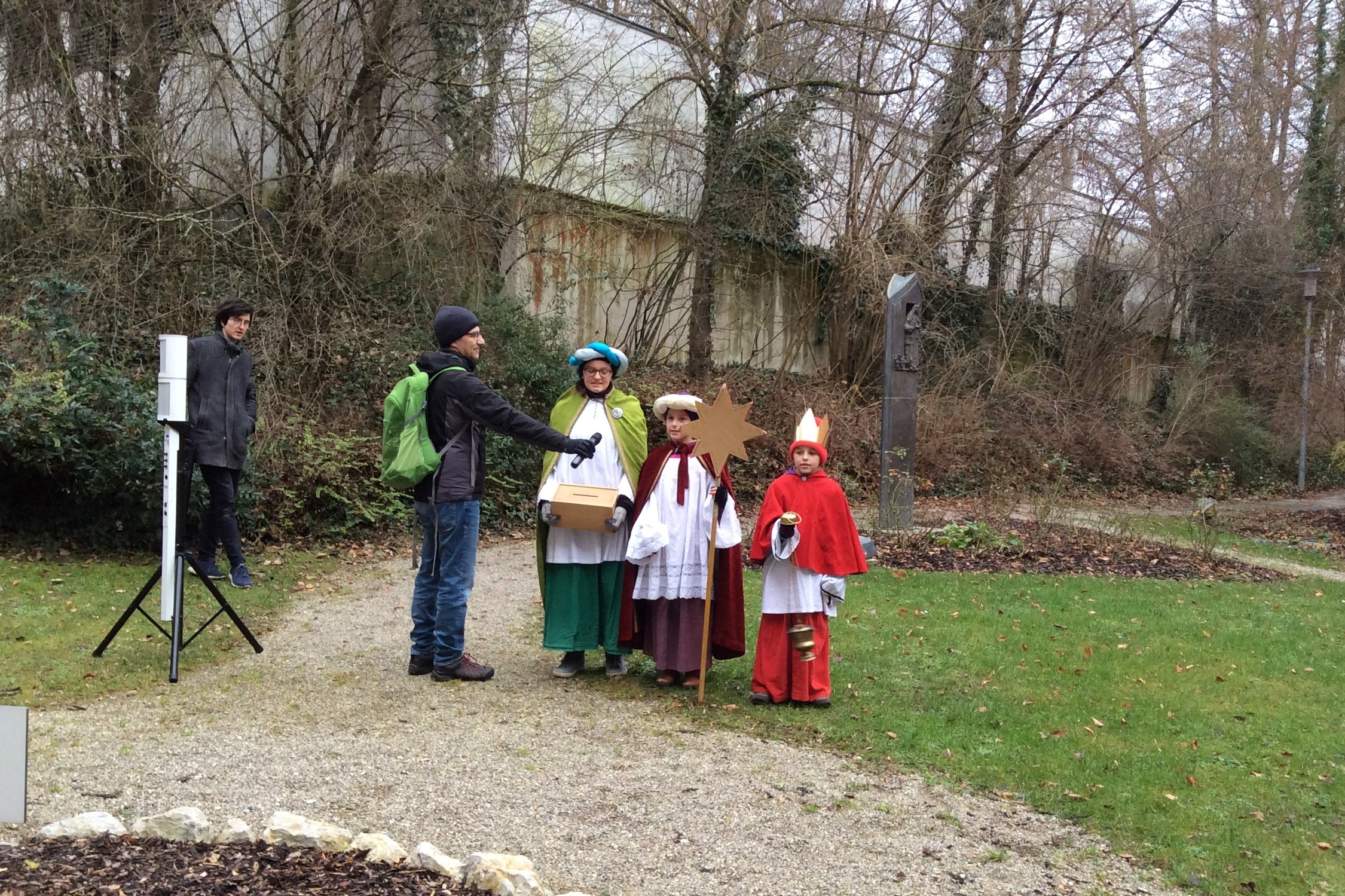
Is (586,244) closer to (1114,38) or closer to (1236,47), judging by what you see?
(1114,38)

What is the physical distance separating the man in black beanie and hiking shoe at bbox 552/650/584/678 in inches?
17.2

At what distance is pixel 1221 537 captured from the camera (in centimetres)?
1483

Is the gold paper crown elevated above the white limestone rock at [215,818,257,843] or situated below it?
above

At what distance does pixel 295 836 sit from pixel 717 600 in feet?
10.5

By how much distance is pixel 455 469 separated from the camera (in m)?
5.92

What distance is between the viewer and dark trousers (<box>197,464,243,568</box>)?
7.98m

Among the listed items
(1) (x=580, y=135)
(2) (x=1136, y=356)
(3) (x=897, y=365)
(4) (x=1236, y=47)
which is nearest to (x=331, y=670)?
(3) (x=897, y=365)

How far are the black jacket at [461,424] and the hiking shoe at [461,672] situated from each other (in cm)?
101

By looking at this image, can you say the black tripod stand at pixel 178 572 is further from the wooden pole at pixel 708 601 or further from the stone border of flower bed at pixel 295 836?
the wooden pole at pixel 708 601

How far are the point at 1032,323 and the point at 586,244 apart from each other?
1093 centimetres

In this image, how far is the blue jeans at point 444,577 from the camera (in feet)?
19.5

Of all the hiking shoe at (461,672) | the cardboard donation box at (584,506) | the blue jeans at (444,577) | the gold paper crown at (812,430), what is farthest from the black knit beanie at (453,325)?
the gold paper crown at (812,430)

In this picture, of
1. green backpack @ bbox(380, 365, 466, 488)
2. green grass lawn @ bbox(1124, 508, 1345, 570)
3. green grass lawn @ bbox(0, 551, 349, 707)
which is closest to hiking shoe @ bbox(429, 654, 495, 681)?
green backpack @ bbox(380, 365, 466, 488)

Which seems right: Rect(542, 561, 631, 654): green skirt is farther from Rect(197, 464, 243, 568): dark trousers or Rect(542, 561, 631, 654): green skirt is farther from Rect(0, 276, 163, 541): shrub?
Rect(0, 276, 163, 541): shrub
